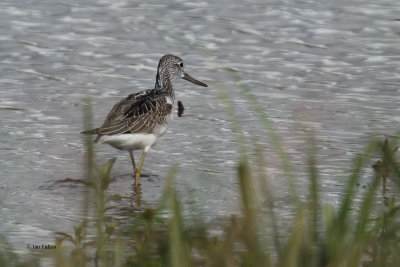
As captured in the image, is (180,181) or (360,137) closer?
(180,181)

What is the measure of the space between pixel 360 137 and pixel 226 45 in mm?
4178

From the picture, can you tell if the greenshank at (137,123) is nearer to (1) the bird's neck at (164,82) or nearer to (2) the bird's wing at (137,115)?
(2) the bird's wing at (137,115)

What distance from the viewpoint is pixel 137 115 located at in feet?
30.9

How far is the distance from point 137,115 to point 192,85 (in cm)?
341

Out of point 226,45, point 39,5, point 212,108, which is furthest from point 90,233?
point 39,5

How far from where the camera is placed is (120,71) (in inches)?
505

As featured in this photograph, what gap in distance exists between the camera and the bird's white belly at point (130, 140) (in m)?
8.93

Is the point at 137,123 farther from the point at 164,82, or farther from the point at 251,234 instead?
the point at 251,234

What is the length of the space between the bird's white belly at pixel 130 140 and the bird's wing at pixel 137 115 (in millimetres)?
40

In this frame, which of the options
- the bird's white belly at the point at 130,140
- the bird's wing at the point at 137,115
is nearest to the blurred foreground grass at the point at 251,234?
the bird's white belly at the point at 130,140

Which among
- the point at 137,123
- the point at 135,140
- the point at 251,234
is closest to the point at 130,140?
the point at 135,140

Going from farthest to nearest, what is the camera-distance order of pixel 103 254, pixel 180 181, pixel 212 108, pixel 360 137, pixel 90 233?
pixel 212 108
pixel 360 137
pixel 180 181
pixel 90 233
pixel 103 254

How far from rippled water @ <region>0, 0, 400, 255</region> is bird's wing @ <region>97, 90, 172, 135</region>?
0.44 m

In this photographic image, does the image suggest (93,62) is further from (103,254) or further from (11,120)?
(103,254)
